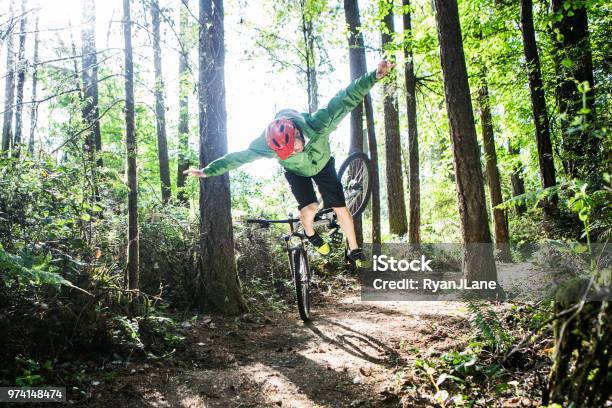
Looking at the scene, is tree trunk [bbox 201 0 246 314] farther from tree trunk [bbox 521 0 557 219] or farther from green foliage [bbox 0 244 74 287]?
tree trunk [bbox 521 0 557 219]

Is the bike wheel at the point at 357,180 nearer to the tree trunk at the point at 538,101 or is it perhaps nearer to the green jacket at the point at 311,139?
the green jacket at the point at 311,139

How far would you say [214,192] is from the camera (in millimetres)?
6410

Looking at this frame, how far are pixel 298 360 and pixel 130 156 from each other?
3.23m

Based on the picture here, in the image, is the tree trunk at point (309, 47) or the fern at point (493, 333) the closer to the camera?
the fern at point (493, 333)

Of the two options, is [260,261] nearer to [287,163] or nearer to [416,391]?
[287,163]

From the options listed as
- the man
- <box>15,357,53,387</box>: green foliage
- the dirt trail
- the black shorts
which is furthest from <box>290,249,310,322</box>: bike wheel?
<box>15,357,53,387</box>: green foliage

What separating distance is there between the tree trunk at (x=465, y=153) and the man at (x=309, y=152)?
1.85 m

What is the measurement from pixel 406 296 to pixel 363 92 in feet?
15.4

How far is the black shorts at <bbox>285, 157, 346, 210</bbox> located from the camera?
568 centimetres

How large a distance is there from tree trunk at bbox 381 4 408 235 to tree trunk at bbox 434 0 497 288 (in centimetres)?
614

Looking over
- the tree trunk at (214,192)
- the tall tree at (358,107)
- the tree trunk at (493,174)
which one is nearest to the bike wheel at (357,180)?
the tree trunk at (214,192)

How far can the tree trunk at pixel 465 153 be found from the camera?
630cm

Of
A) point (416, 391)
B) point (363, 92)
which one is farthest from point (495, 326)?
point (363, 92)

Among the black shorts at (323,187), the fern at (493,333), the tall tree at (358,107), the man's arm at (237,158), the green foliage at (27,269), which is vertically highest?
the tall tree at (358,107)
